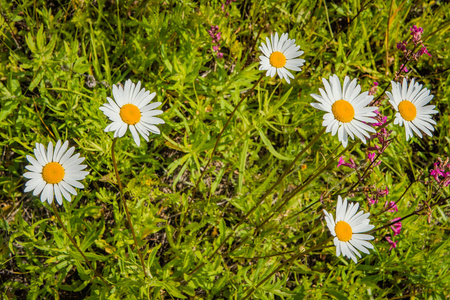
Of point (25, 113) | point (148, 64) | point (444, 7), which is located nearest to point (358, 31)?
point (444, 7)

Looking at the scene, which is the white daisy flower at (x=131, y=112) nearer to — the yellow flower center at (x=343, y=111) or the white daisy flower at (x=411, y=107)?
the yellow flower center at (x=343, y=111)

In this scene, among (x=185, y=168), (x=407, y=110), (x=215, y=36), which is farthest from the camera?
(x=215, y=36)

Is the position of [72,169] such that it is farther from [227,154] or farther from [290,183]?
[290,183]

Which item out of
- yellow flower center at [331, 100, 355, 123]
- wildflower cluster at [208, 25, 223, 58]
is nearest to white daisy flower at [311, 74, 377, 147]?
yellow flower center at [331, 100, 355, 123]

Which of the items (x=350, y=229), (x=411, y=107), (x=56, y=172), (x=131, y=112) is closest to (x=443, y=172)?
(x=411, y=107)

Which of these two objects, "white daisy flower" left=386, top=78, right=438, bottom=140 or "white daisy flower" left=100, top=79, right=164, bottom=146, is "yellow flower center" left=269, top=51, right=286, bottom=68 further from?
"white daisy flower" left=100, top=79, right=164, bottom=146

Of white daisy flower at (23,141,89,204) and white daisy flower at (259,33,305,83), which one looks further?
white daisy flower at (259,33,305,83)

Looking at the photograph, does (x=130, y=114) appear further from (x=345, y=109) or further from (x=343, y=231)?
(x=343, y=231)
